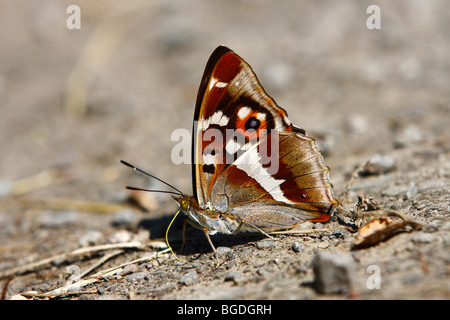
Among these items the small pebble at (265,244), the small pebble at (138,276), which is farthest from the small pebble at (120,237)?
the small pebble at (265,244)

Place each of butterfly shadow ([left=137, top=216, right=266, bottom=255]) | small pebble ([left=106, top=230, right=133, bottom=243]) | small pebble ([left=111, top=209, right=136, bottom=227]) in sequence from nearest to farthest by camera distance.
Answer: butterfly shadow ([left=137, top=216, right=266, bottom=255])
small pebble ([left=106, top=230, right=133, bottom=243])
small pebble ([left=111, top=209, right=136, bottom=227])

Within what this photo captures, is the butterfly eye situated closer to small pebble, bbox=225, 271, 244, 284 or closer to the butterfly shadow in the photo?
the butterfly shadow

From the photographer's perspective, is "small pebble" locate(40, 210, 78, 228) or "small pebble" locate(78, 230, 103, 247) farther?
"small pebble" locate(40, 210, 78, 228)

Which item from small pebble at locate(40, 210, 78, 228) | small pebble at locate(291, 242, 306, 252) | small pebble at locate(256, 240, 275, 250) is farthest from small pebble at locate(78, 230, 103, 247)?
small pebble at locate(291, 242, 306, 252)

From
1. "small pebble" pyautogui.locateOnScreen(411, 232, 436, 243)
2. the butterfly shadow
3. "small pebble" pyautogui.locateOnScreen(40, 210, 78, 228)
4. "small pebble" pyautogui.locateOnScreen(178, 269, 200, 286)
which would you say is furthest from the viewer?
"small pebble" pyautogui.locateOnScreen(40, 210, 78, 228)

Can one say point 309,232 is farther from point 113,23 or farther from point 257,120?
point 113,23
